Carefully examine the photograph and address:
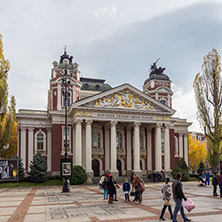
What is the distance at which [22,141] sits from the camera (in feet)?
132

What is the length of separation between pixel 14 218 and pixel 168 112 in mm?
31798

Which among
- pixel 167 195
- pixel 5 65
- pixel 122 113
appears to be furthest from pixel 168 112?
pixel 167 195

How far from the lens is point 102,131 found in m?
42.1

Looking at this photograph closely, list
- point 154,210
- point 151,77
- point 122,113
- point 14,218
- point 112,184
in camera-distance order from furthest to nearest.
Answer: point 151,77
point 122,113
point 112,184
point 154,210
point 14,218

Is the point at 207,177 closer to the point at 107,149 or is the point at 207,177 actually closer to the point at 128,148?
the point at 128,148

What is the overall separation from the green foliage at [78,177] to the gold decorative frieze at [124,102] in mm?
9414

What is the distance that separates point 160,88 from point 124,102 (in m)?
13.9

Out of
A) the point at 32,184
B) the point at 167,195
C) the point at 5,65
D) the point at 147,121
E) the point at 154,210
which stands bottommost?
the point at 32,184

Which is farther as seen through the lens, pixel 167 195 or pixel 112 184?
pixel 112 184

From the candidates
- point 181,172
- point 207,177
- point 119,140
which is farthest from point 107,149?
point 207,177

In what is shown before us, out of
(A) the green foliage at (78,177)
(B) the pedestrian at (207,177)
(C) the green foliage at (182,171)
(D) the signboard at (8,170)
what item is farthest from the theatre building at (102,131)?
(B) the pedestrian at (207,177)

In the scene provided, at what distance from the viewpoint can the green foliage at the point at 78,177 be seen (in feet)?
108

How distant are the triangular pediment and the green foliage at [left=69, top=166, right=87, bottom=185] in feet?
28.4

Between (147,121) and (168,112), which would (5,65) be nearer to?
(147,121)
